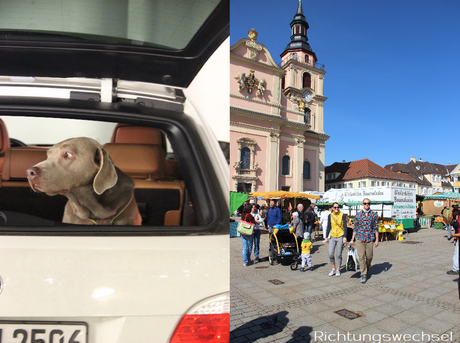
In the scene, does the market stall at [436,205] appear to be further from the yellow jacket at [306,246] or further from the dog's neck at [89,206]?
the dog's neck at [89,206]

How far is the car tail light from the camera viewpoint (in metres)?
1.43

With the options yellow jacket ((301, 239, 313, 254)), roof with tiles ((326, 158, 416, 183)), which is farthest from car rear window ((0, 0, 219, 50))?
roof with tiles ((326, 158, 416, 183))

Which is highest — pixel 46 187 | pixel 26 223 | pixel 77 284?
pixel 46 187

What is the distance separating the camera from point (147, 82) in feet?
5.21

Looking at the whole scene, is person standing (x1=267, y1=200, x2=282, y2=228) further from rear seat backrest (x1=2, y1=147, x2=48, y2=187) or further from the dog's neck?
rear seat backrest (x1=2, y1=147, x2=48, y2=187)

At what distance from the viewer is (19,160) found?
4.77 ft

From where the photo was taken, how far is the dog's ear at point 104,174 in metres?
1.47

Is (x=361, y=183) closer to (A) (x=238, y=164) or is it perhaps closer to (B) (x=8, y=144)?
(A) (x=238, y=164)

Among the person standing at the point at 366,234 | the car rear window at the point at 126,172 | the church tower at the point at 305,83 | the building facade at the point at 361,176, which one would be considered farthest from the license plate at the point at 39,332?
the building facade at the point at 361,176

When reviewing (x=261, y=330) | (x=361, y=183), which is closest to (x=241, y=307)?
(x=261, y=330)

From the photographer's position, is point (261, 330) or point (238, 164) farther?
point (238, 164)

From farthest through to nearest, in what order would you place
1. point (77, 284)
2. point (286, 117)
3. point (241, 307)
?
point (286, 117) → point (241, 307) → point (77, 284)

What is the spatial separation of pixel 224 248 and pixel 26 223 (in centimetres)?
92

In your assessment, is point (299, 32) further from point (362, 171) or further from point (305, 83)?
point (362, 171)
